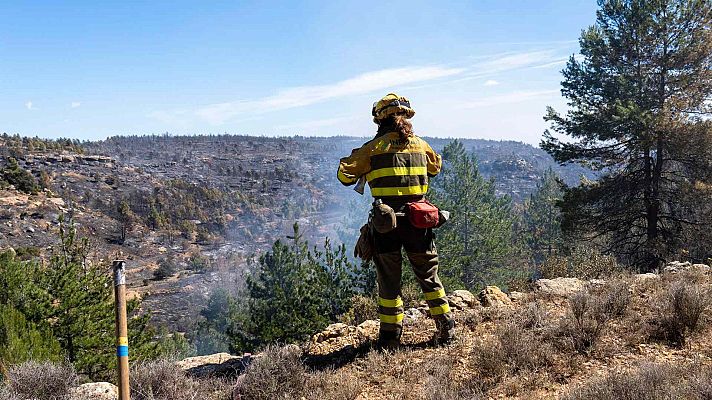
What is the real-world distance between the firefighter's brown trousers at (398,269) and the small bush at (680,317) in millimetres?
1749

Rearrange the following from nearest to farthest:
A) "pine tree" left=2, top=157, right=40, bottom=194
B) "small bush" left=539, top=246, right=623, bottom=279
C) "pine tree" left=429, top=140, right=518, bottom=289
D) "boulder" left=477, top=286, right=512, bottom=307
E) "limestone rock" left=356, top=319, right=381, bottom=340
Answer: "limestone rock" left=356, top=319, right=381, bottom=340 → "boulder" left=477, top=286, right=512, bottom=307 → "small bush" left=539, top=246, right=623, bottom=279 → "pine tree" left=429, top=140, right=518, bottom=289 → "pine tree" left=2, top=157, right=40, bottom=194

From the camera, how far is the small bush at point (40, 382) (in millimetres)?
3199

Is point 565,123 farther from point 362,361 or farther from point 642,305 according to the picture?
point 362,361

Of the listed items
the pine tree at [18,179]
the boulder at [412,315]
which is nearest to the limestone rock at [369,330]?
the boulder at [412,315]

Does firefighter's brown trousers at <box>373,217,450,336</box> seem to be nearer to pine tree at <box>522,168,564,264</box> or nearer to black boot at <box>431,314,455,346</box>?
black boot at <box>431,314,455,346</box>

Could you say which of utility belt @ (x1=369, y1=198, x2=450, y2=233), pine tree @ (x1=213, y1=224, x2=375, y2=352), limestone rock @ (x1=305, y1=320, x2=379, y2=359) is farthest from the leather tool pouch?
pine tree @ (x1=213, y1=224, x2=375, y2=352)

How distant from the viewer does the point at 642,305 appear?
4539mm

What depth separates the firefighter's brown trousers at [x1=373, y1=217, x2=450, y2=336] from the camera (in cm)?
405

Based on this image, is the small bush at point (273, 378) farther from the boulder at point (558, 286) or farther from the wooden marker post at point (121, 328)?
the boulder at point (558, 286)

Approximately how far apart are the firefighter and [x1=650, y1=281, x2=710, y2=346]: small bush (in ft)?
5.61

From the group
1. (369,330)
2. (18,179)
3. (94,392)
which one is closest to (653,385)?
(369,330)

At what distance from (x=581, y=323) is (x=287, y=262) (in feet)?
57.2

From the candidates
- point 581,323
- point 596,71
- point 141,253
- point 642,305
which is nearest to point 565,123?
point 596,71

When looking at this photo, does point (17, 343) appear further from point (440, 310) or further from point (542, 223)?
point (542, 223)
